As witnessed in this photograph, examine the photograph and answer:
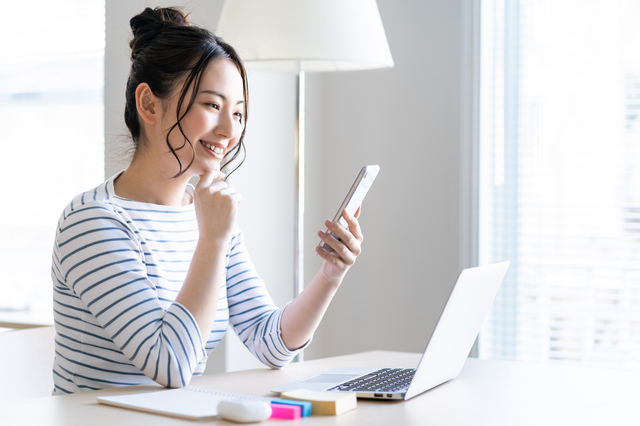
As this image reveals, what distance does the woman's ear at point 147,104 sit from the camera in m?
1.27

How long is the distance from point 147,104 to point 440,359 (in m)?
0.74

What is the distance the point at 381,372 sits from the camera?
110cm

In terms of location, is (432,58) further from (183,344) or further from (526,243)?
(183,344)

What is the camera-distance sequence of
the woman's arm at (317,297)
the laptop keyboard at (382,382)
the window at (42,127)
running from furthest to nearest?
the window at (42,127)
the woman's arm at (317,297)
the laptop keyboard at (382,382)

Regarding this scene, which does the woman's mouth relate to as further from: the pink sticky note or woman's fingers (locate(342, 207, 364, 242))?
the pink sticky note

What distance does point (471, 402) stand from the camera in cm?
92

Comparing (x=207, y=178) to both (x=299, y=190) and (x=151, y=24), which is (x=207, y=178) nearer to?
(x=151, y=24)

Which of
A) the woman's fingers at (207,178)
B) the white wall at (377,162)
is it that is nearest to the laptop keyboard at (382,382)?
the woman's fingers at (207,178)

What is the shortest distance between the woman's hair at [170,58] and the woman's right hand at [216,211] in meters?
0.12

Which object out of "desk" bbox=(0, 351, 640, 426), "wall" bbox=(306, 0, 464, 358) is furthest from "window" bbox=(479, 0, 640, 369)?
"desk" bbox=(0, 351, 640, 426)

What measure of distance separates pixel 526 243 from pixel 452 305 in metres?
1.47

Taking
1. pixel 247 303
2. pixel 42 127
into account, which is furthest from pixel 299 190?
pixel 42 127

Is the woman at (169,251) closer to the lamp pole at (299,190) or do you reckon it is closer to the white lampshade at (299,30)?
the white lampshade at (299,30)

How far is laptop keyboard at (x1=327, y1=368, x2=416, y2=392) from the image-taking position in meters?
0.95
